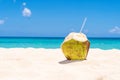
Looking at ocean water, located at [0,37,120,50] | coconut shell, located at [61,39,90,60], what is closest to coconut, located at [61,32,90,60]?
coconut shell, located at [61,39,90,60]

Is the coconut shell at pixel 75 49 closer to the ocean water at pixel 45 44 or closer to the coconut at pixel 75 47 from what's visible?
the coconut at pixel 75 47

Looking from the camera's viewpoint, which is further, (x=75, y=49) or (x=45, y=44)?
(x=45, y=44)

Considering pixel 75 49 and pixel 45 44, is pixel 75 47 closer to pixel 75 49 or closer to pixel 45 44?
pixel 75 49

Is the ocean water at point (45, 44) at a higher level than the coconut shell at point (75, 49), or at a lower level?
higher

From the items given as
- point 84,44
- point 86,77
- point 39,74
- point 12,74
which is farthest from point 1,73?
point 84,44

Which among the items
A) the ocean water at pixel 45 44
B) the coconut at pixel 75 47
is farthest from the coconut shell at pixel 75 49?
the ocean water at pixel 45 44

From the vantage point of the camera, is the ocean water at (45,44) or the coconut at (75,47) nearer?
the coconut at (75,47)

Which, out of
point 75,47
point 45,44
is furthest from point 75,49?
point 45,44

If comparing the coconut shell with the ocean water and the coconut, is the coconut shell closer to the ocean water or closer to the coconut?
the coconut

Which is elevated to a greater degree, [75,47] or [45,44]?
[45,44]

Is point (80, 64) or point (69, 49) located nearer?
point (80, 64)

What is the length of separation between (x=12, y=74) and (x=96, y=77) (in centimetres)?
128

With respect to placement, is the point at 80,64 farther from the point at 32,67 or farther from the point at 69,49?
the point at 32,67

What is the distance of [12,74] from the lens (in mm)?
4625
